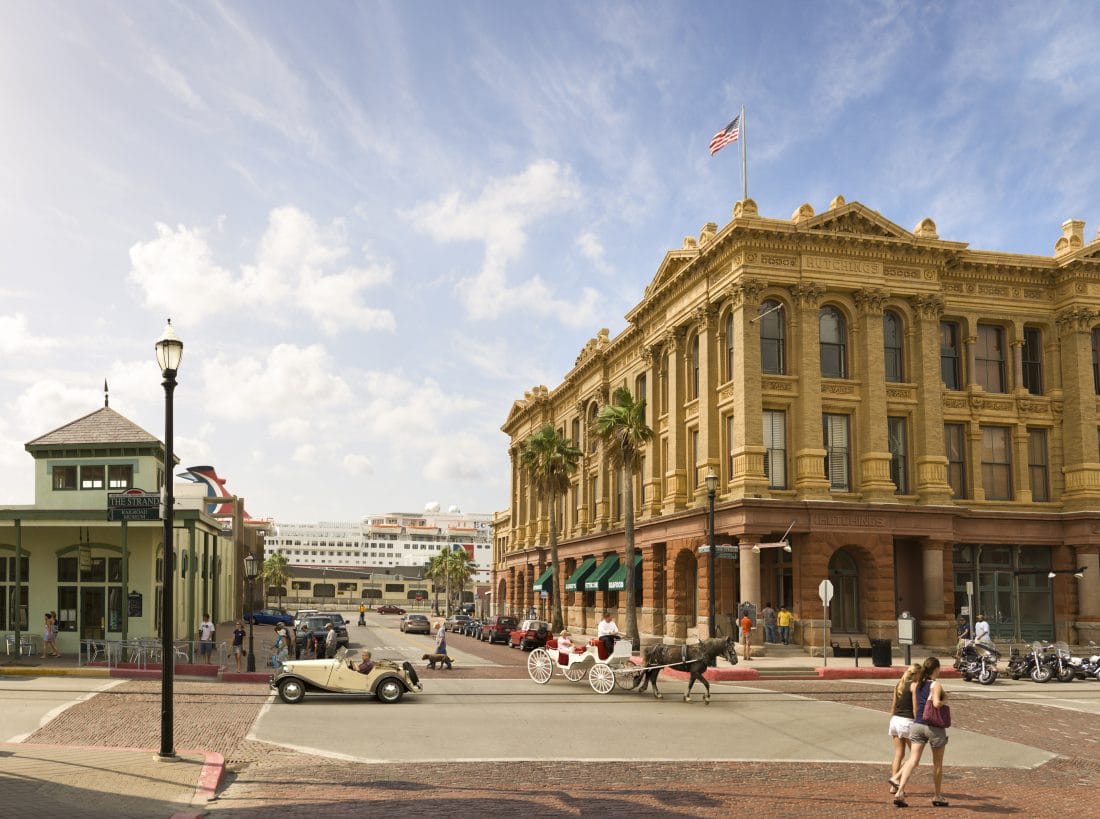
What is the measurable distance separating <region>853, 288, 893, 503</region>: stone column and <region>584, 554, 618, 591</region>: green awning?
703 inches

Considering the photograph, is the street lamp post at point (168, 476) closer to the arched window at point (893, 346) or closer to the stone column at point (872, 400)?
the stone column at point (872, 400)

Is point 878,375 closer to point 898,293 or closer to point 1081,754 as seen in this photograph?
point 898,293

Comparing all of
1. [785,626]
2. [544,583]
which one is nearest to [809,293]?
[785,626]

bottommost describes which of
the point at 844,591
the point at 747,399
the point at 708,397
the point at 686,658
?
the point at 686,658

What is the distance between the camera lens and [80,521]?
123ft

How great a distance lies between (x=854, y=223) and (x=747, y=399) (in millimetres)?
9003

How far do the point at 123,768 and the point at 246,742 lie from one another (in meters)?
3.30

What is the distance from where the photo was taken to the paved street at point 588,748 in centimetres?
1434

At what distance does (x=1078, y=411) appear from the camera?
4828cm

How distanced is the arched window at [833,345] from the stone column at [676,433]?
759 cm

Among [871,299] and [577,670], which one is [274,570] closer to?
[871,299]

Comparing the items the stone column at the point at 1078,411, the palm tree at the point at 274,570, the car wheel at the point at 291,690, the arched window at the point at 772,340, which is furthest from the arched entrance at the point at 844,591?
the palm tree at the point at 274,570

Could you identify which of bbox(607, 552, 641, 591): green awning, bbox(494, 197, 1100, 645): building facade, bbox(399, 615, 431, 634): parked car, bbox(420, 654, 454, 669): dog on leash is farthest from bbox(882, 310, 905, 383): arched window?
bbox(399, 615, 431, 634): parked car

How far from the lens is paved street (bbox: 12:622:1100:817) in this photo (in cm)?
1434
